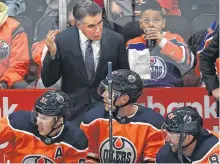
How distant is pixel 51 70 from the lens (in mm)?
7426

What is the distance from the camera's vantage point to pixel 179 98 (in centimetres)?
773

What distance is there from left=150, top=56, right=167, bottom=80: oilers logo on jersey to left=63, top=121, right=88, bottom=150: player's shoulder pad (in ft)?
2.99

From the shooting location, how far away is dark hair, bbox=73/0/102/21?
7.43 metres

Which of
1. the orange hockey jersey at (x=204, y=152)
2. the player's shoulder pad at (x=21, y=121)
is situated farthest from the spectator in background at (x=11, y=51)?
the orange hockey jersey at (x=204, y=152)

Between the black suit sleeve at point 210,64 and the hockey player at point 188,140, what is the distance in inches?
14.9

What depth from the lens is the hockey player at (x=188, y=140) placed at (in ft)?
21.8

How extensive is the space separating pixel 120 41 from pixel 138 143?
87 centimetres

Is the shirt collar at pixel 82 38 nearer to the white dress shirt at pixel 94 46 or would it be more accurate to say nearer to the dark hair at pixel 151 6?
the white dress shirt at pixel 94 46

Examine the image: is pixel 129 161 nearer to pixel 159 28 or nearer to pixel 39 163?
pixel 39 163

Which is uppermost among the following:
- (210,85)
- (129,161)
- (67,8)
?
(67,8)

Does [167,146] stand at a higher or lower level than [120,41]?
lower

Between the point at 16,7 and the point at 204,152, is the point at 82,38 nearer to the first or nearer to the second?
the point at 16,7

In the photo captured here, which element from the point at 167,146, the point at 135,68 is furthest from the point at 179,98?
the point at 167,146

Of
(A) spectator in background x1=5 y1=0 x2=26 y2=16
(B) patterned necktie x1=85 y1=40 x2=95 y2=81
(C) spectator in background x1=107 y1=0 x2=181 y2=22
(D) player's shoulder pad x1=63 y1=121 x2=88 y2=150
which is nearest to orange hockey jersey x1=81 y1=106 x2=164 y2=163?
(D) player's shoulder pad x1=63 y1=121 x2=88 y2=150
